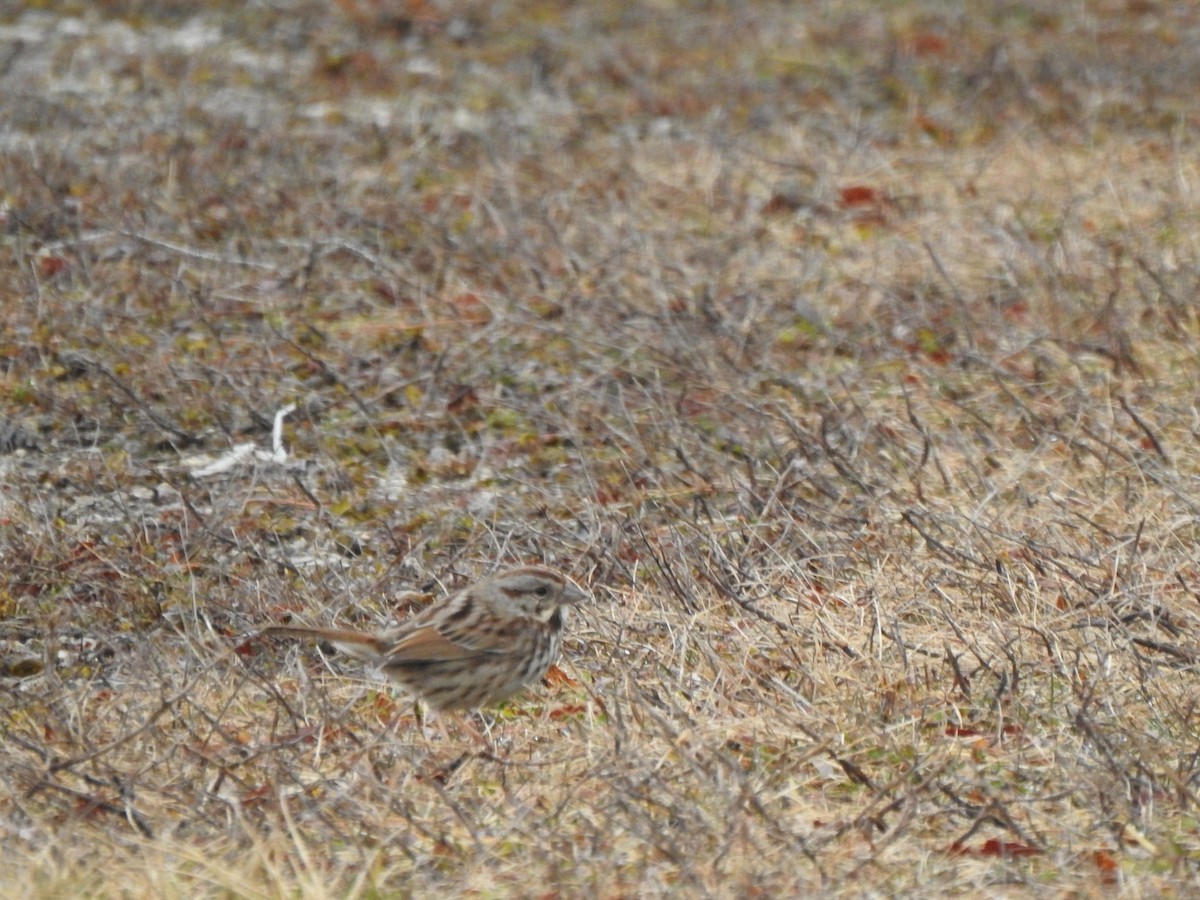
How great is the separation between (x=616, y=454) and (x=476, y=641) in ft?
7.03

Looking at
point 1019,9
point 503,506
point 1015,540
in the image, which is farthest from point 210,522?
point 1019,9

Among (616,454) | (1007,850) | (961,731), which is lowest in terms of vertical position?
(616,454)

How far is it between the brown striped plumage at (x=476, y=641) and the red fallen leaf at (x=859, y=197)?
5.28 metres

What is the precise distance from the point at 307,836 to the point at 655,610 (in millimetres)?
1563

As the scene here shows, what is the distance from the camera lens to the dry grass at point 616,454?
4.44 m

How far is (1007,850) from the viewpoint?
432cm

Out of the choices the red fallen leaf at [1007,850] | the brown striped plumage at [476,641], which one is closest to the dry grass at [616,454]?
the red fallen leaf at [1007,850]

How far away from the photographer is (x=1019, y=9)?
1423 cm

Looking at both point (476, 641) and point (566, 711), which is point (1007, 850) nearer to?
point (566, 711)

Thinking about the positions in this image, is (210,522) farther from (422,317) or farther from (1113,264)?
(1113,264)

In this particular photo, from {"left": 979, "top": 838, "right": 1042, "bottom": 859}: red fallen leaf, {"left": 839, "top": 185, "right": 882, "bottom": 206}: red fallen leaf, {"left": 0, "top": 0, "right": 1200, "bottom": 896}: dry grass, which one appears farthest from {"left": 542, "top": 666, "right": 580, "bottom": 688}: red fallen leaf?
{"left": 839, "top": 185, "right": 882, "bottom": 206}: red fallen leaf

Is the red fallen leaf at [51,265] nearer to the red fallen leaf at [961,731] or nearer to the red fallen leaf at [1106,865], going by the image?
Result: the red fallen leaf at [961,731]

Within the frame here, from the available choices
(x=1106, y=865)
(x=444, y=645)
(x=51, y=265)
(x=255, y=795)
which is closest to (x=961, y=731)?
(x=1106, y=865)

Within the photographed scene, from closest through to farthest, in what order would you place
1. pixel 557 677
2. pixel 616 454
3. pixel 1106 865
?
pixel 1106 865 → pixel 557 677 → pixel 616 454
